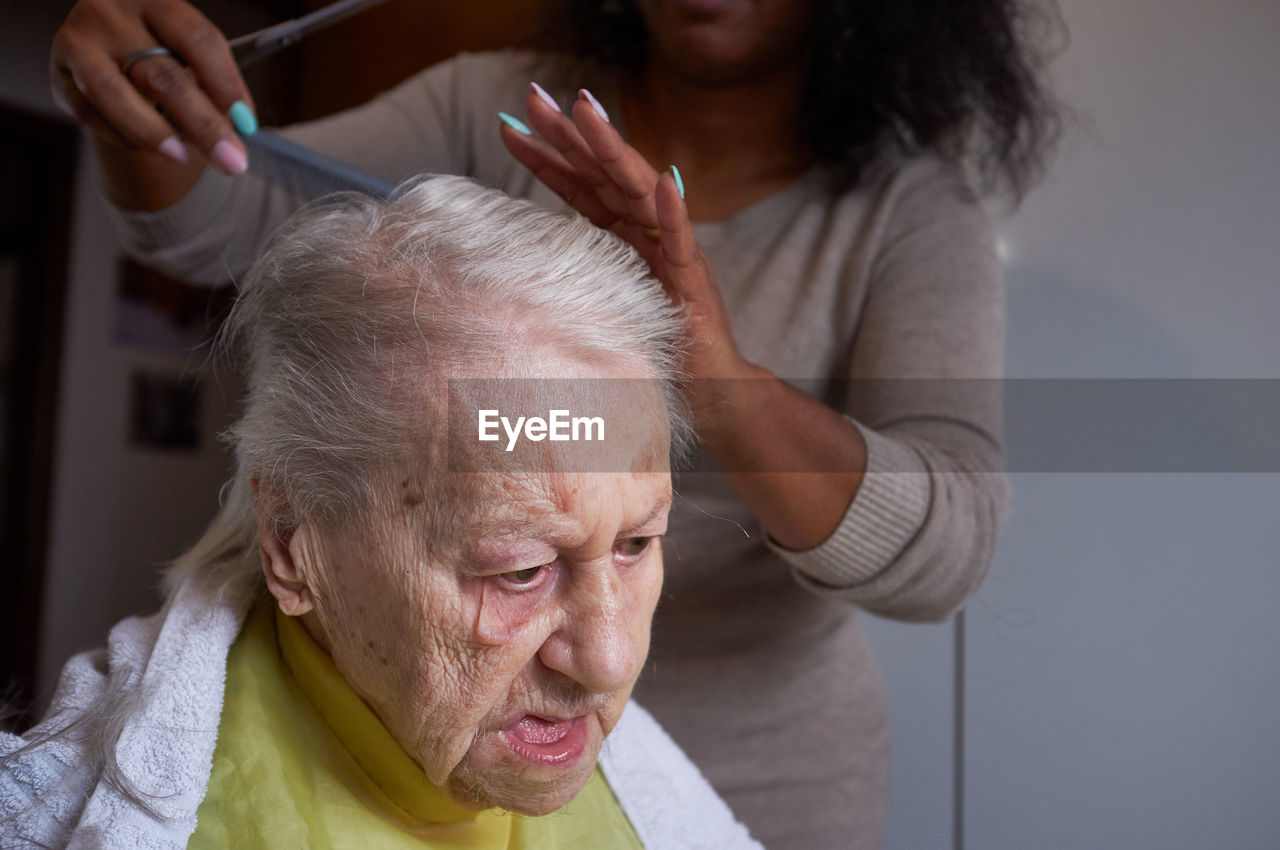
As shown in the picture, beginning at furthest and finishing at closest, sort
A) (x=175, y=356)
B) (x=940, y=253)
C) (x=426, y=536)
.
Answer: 1. (x=175, y=356)
2. (x=940, y=253)
3. (x=426, y=536)

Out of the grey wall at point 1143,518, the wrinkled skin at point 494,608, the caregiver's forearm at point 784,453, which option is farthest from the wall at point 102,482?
the grey wall at point 1143,518

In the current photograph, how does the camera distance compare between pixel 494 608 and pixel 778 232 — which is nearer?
pixel 494 608

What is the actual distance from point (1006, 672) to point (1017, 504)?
131 mm

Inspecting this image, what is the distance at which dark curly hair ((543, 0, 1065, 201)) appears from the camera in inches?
28.9

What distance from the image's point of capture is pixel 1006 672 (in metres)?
0.71

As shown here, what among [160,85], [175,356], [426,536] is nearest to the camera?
[426,536]

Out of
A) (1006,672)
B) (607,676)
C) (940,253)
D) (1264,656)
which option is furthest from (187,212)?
(1264,656)

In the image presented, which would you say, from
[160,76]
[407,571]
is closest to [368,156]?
[160,76]

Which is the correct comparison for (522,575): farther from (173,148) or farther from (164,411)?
(164,411)

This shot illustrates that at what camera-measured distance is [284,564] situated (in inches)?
23.3

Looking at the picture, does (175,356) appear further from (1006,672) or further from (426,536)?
(1006,672)

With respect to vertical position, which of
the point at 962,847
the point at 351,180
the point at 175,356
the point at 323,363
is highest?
the point at 351,180

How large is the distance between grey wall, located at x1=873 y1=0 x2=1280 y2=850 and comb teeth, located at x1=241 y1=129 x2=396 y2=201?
1.74 ft

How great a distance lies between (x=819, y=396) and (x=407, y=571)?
39 centimetres
